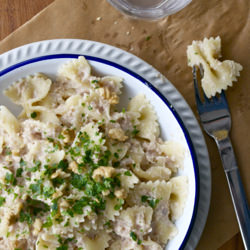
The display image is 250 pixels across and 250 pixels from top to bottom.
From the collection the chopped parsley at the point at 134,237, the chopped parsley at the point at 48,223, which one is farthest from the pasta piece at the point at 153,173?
the chopped parsley at the point at 48,223

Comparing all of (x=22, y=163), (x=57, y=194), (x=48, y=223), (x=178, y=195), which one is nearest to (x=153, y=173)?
(x=178, y=195)

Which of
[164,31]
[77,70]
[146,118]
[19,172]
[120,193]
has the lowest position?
[120,193]

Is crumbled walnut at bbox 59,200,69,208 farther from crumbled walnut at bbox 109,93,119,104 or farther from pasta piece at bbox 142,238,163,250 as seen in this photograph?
crumbled walnut at bbox 109,93,119,104

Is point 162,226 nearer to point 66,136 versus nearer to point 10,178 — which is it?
point 66,136

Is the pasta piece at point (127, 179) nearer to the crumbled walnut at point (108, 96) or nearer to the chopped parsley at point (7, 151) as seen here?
the crumbled walnut at point (108, 96)

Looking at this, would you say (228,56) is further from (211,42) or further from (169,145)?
(169,145)
